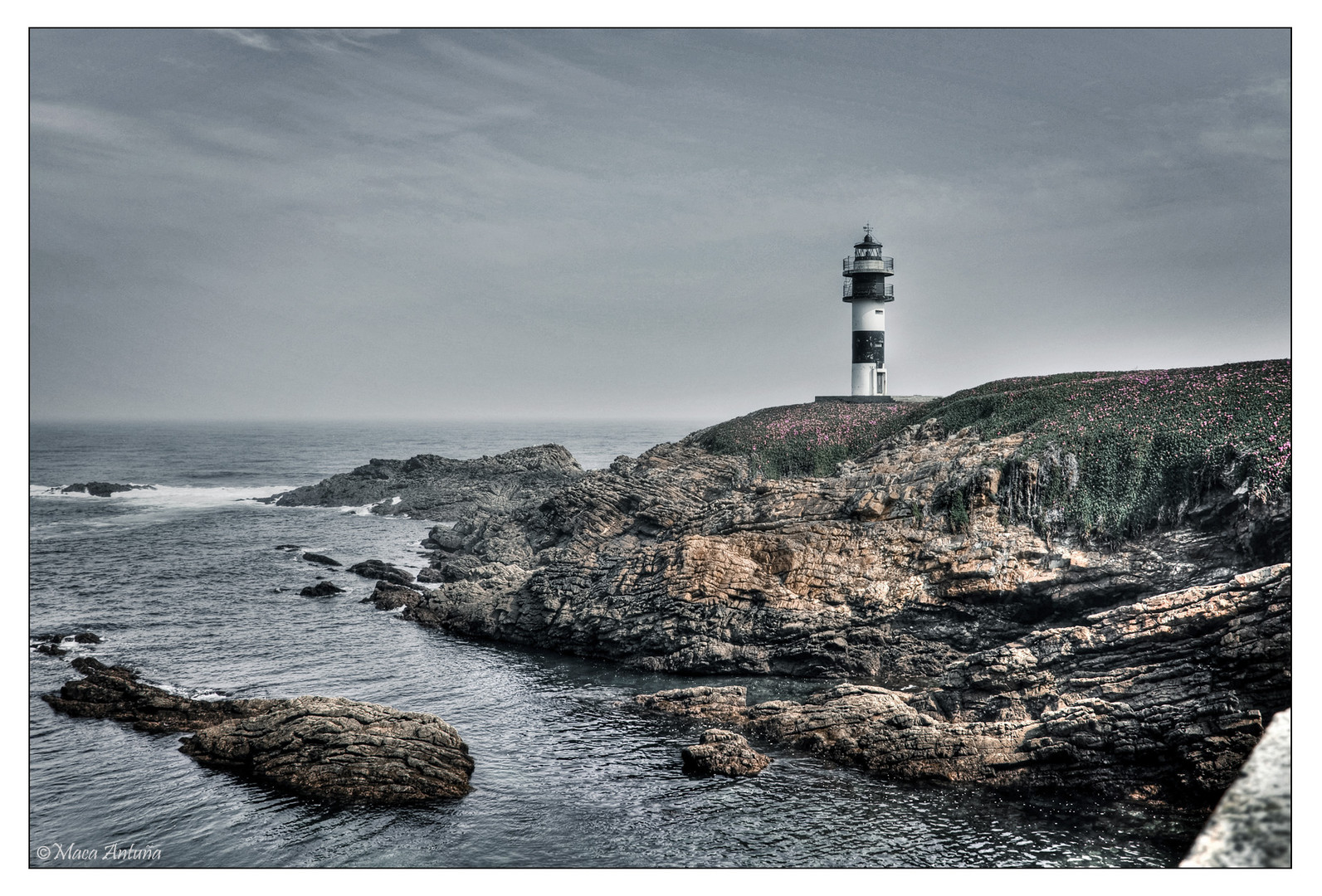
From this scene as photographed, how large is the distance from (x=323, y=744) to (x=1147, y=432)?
19.0 metres

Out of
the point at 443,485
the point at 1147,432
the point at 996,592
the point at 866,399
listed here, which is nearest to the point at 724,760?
the point at 996,592

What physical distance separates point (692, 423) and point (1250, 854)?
14737 centimetres

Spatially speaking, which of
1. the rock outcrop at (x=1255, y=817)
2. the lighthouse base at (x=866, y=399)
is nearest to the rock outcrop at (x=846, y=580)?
the lighthouse base at (x=866, y=399)

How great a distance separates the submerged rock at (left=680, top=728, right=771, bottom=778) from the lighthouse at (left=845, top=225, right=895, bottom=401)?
24.8 metres

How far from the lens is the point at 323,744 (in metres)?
14.6

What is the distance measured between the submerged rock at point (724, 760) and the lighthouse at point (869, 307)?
24.8 m

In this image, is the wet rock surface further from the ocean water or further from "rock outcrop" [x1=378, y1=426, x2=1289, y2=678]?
"rock outcrop" [x1=378, y1=426, x2=1289, y2=678]

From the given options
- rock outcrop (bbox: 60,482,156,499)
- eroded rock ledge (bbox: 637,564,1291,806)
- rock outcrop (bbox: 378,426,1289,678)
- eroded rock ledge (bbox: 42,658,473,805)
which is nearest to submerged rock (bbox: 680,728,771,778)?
eroded rock ledge (bbox: 637,564,1291,806)

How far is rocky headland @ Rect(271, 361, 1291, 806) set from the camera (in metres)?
14.0

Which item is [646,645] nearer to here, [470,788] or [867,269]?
[470,788]

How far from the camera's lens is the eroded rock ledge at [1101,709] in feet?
43.9

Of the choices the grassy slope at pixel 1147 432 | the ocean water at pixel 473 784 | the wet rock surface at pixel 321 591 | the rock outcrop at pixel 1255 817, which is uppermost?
the grassy slope at pixel 1147 432

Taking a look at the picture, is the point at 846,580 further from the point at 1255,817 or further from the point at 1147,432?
the point at 1255,817

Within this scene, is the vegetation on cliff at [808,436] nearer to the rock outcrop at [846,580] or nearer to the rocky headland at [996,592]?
the rocky headland at [996,592]
